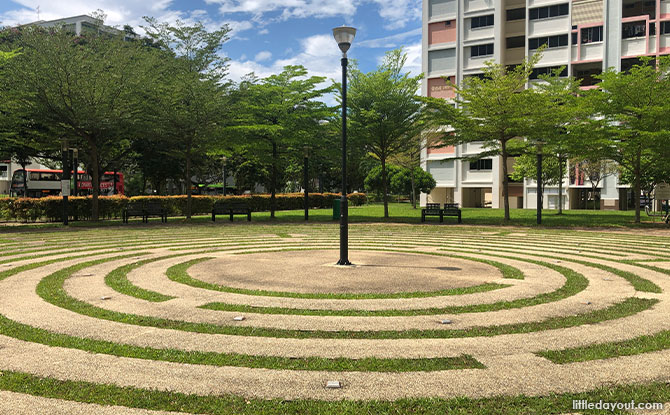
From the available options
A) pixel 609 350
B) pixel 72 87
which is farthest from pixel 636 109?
pixel 72 87

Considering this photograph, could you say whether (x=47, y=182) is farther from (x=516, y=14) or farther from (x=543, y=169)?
(x=516, y=14)

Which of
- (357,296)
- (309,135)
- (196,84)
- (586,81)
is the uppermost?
(586,81)

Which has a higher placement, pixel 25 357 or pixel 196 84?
pixel 196 84

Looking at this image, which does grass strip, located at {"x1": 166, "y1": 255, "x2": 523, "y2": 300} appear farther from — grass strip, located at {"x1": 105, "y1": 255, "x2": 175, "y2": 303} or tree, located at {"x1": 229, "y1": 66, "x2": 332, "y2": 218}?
tree, located at {"x1": 229, "y1": 66, "x2": 332, "y2": 218}

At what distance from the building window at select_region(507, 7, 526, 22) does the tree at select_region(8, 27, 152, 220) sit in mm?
38623

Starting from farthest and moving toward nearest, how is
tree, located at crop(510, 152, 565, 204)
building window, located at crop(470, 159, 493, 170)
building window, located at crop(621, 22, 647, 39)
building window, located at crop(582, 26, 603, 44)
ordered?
building window, located at crop(470, 159, 493, 170) < building window, located at crop(582, 26, 603, 44) < building window, located at crop(621, 22, 647, 39) < tree, located at crop(510, 152, 565, 204)

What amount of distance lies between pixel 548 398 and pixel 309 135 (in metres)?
25.6

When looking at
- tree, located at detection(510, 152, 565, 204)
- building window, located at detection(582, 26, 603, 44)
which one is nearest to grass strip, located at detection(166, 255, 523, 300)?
tree, located at detection(510, 152, 565, 204)

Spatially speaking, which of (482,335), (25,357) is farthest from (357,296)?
(25,357)

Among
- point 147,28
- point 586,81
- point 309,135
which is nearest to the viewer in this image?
point 309,135

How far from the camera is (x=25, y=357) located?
4480mm

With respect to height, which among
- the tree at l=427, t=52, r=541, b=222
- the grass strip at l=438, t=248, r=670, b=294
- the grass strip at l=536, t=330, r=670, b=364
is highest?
the tree at l=427, t=52, r=541, b=222

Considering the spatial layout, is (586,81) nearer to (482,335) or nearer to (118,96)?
(118,96)

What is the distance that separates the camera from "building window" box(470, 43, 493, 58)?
49.2 m
